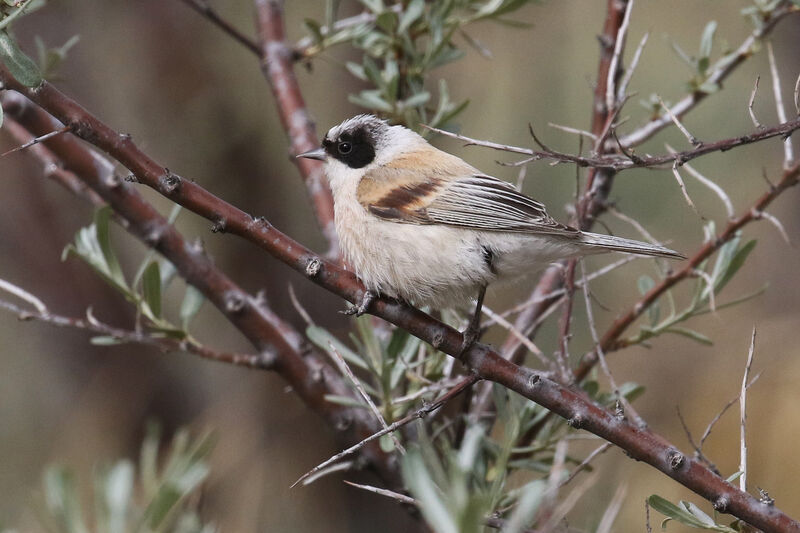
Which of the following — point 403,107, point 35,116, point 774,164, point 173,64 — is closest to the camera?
point 35,116

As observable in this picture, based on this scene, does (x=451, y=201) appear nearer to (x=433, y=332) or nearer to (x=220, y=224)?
(x=433, y=332)

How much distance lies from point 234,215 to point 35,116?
100 centimetres

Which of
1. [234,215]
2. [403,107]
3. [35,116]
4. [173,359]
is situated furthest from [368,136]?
[173,359]

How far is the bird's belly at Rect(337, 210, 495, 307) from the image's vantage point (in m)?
2.44

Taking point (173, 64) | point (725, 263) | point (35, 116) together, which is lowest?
point (35, 116)

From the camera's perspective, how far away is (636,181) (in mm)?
4840

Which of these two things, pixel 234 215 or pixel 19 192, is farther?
pixel 19 192

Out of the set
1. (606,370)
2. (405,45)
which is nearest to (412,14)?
(405,45)

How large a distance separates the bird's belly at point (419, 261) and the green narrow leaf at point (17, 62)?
1037mm

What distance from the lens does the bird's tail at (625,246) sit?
2259mm

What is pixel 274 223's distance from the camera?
15.3ft

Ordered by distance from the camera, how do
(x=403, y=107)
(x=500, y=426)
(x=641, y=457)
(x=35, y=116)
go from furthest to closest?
(x=500, y=426), (x=403, y=107), (x=35, y=116), (x=641, y=457)

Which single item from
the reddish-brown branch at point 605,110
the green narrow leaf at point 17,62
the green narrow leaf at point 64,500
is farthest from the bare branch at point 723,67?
the green narrow leaf at point 64,500

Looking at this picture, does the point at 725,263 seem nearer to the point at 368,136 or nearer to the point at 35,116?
the point at 368,136
